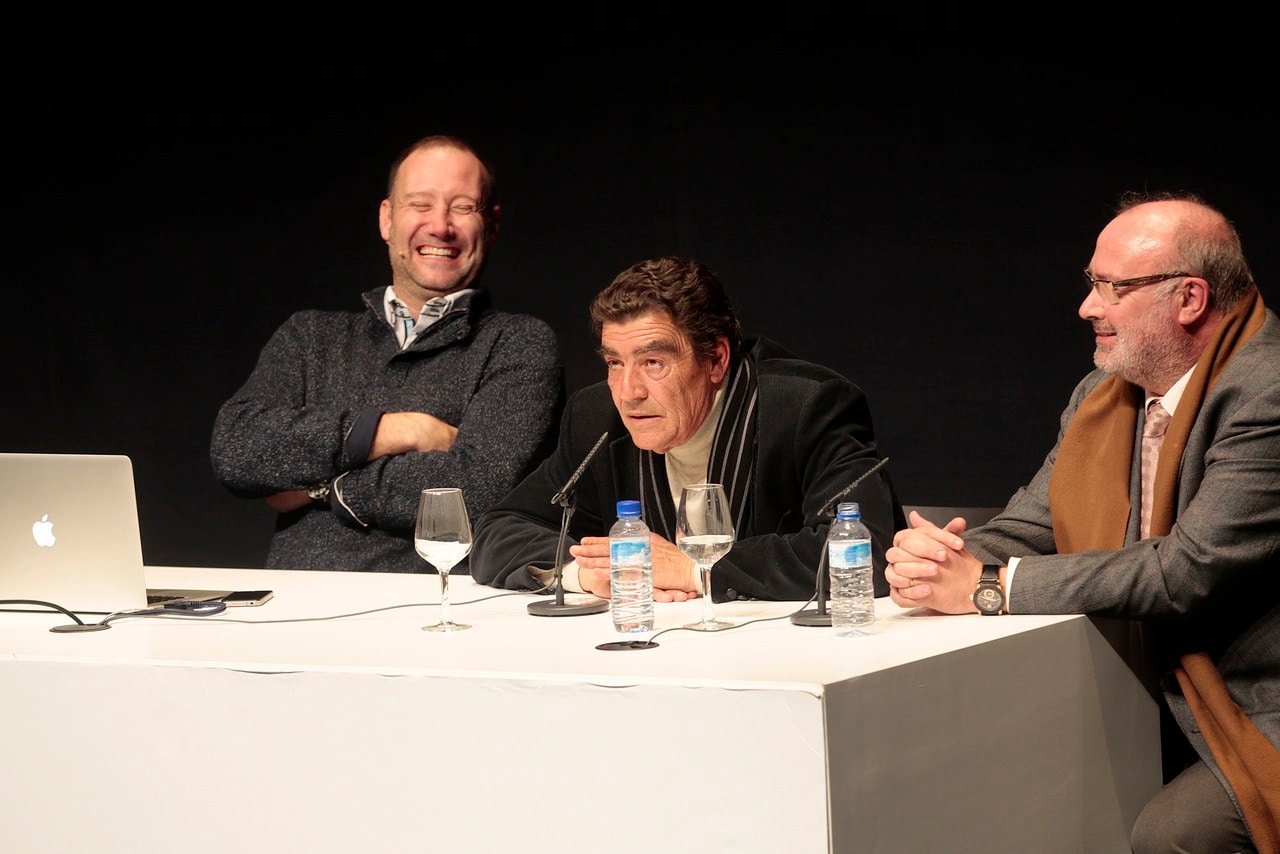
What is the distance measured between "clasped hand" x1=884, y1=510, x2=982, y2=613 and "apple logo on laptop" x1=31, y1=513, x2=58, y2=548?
1.39 metres

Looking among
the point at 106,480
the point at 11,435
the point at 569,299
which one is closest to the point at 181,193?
the point at 11,435

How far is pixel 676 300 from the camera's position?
2650mm

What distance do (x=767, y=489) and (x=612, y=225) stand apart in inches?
74.7

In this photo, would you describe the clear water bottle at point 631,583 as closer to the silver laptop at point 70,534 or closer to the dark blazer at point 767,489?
the dark blazer at point 767,489

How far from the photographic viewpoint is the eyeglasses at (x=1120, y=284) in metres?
2.32

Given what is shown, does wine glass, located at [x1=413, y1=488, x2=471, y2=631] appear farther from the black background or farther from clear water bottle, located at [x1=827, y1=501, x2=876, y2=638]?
the black background

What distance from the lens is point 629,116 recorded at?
430 centimetres

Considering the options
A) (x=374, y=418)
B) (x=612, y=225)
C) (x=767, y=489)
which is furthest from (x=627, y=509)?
(x=612, y=225)

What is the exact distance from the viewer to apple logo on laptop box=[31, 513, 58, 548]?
2.35m

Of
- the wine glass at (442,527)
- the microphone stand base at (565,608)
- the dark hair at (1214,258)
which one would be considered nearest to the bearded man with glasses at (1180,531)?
the dark hair at (1214,258)

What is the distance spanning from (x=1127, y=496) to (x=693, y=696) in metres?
1.03

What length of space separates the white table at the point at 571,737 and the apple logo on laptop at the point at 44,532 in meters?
0.20

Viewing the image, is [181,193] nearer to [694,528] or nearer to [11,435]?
[11,435]

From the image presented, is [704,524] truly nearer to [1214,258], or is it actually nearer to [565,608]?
[565,608]
